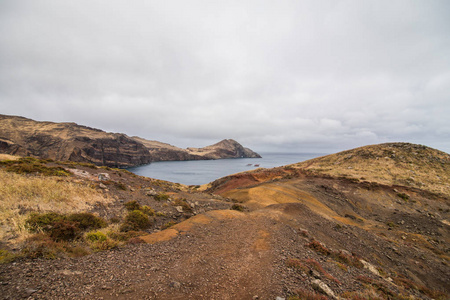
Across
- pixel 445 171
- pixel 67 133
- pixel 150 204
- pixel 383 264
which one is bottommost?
pixel 383 264

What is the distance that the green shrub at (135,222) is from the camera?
11.4 meters

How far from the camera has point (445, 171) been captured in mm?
38125

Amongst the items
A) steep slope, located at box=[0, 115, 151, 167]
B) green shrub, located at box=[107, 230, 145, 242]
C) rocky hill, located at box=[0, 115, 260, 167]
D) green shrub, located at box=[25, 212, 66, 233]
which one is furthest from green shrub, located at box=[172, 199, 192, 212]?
steep slope, located at box=[0, 115, 151, 167]

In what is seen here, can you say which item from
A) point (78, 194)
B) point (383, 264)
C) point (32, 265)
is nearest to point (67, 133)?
point (78, 194)

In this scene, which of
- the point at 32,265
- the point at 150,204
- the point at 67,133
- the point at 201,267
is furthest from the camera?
the point at 67,133

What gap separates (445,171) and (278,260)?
5478cm

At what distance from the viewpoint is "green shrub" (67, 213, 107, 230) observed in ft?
32.9

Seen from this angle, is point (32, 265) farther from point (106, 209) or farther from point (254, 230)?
point (254, 230)

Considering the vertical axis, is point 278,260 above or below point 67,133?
below

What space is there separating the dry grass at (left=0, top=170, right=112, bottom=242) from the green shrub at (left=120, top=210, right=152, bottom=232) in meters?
3.96

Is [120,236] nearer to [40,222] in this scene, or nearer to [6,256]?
[40,222]

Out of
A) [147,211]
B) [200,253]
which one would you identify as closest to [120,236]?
[200,253]

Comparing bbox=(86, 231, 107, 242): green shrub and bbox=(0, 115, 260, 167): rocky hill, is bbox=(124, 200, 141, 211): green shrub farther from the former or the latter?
bbox=(0, 115, 260, 167): rocky hill

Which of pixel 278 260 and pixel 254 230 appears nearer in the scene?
pixel 278 260
